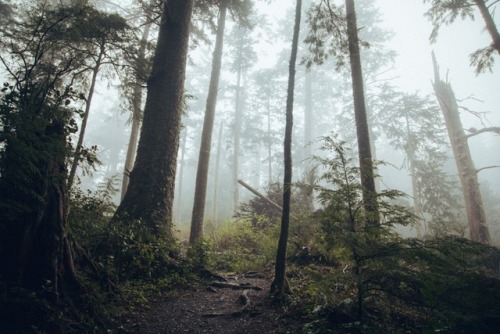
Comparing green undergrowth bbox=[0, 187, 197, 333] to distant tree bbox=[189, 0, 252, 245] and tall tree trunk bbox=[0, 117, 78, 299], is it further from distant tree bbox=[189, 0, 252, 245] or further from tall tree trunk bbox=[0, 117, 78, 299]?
distant tree bbox=[189, 0, 252, 245]

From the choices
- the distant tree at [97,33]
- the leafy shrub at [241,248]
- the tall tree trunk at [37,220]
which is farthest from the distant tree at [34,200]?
the leafy shrub at [241,248]

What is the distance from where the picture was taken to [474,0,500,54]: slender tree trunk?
399 inches

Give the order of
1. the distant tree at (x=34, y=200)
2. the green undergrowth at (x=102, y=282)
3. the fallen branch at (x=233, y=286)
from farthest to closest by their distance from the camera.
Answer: the fallen branch at (x=233, y=286)
the distant tree at (x=34, y=200)
the green undergrowth at (x=102, y=282)

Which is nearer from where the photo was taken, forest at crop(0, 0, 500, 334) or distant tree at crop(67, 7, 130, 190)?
forest at crop(0, 0, 500, 334)

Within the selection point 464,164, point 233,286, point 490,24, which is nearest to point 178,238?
point 233,286

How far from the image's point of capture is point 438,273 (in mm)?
3078

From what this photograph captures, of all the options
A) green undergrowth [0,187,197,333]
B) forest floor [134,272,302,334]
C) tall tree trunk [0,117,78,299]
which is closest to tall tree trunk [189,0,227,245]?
green undergrowth [0,187,197,333]

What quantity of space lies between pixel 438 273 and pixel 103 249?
5.19 metres

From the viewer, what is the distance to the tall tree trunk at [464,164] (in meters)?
12.8

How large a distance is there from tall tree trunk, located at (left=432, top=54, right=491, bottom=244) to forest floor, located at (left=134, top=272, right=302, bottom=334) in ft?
40.0

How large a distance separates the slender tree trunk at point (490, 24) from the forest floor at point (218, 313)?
11.8 m

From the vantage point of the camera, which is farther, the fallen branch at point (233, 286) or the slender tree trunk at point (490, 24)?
the slender tree trunk at point (490, 24)

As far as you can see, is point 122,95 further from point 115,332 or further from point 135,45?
point 115,332

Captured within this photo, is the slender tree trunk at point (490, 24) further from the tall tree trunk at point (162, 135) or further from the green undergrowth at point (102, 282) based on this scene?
the green undergrowth at point (102, 282)
